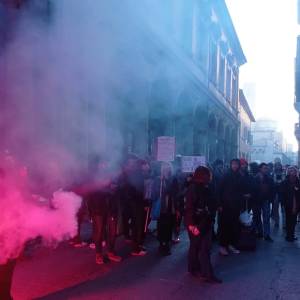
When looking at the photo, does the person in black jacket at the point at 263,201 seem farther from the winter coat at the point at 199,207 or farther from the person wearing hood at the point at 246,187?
the winter coat at the point at 199,207

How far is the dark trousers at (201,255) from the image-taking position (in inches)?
192

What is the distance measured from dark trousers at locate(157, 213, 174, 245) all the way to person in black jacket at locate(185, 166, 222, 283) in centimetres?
129

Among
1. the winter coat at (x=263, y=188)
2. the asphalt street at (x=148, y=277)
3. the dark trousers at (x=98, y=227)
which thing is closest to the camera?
the asphalt street at (x=148, y=277)

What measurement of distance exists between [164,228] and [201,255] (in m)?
1.49

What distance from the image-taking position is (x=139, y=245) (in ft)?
20.4

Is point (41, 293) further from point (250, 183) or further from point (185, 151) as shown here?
point (185, 151)

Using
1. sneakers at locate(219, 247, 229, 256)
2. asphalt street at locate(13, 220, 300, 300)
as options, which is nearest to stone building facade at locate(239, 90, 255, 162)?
sneakers at locate(219, 247, 229, 256)

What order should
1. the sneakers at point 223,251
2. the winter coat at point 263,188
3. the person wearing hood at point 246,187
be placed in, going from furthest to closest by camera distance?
the winter coat at point 263,188 < the person wearing hood at point 246,187 < the sneakers at point 223,251

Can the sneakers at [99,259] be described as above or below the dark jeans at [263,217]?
below

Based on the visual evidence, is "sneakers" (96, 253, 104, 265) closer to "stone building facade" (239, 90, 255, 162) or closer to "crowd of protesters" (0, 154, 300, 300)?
"crowd of protesters" (0, 154, 300, 300)

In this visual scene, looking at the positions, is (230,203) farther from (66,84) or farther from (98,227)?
(66,84)

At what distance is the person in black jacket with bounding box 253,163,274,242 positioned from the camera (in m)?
7.66

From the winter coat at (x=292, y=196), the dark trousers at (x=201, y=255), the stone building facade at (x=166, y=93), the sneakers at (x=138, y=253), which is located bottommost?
the sneakers at (x=138, y=253)

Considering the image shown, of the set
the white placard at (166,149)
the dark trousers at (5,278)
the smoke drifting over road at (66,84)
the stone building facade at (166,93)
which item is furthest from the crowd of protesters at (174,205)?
the dark trousers at (5,278)
